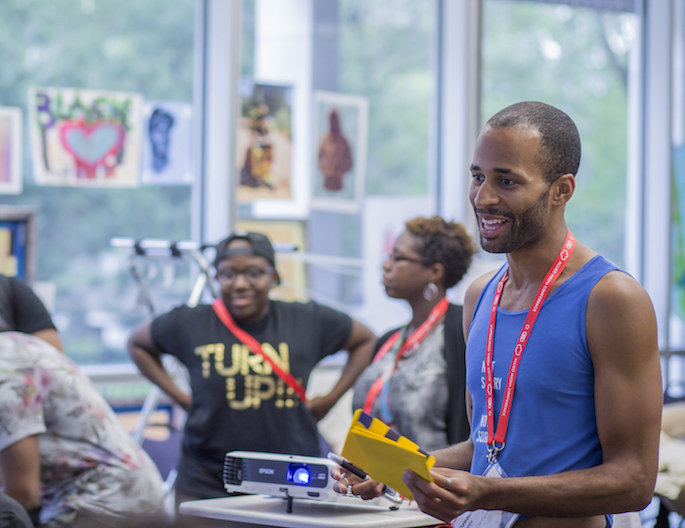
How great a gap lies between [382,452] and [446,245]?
1825 mm

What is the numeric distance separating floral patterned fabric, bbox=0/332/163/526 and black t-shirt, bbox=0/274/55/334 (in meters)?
0.87

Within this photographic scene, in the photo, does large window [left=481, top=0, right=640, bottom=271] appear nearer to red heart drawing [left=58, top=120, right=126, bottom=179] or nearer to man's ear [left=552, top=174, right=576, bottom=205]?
red heart drawing [left=58, top=120, right=126, bottom=179]

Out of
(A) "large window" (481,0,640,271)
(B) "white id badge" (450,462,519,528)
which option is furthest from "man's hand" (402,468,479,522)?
(A) "large window" (481,0,640,271)

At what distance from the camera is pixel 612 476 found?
1.48m

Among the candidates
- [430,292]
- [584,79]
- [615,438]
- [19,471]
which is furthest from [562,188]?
[584,79]

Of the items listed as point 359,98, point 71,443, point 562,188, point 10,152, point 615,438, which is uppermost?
point 359,98

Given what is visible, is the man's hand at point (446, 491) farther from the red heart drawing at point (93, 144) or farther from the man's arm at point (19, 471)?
the red heart drawing at point (93, 144)

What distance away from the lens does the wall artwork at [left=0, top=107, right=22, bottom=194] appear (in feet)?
14.1

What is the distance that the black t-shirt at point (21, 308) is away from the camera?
338 centimetres

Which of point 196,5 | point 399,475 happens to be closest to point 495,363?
point 399,475

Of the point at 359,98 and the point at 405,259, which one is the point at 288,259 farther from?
the point at 405,259

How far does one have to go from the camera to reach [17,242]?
170 inches

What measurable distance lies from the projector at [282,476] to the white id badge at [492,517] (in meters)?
0.43

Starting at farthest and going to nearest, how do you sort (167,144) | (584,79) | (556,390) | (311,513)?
(584,79) < (167,144) < (311,513) < (556,390)
